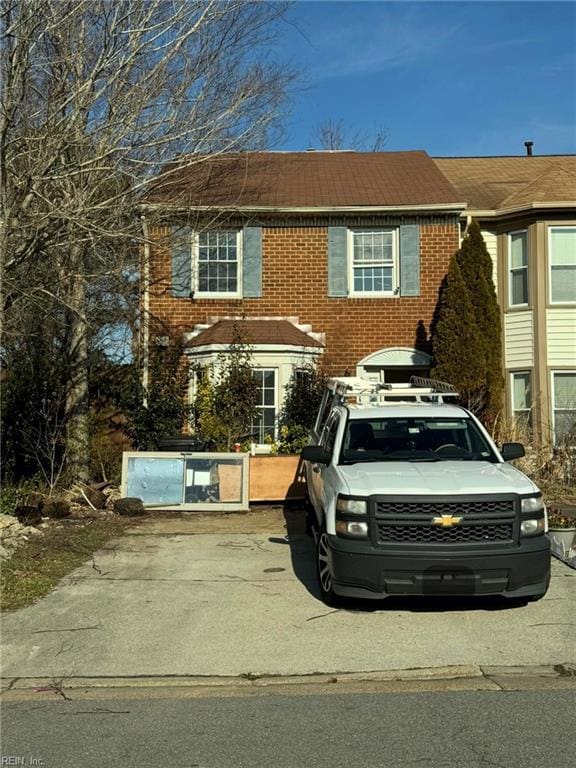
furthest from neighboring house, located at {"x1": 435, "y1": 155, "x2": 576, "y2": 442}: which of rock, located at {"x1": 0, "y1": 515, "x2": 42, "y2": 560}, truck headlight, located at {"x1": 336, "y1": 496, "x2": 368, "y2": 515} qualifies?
rock, located at {"x1": 0, "y1": 515, "x2": 42, "y2": 560}

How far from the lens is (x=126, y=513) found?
11.5m

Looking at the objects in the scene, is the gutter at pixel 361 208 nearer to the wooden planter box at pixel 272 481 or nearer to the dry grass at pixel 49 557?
the wooden planter box at pixel 272 481

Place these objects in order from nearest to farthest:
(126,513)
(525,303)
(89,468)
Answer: (126,513)
(89,468)
(525,303)

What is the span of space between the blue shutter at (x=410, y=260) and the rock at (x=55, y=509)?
8433 mm

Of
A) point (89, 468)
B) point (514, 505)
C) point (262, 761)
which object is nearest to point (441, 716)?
point (262, 761)

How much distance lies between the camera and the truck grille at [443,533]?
6.18 metres

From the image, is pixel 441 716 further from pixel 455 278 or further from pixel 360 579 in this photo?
pixel 455 278

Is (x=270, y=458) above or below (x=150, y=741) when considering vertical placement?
above

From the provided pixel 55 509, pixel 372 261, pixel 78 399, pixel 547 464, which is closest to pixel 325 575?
pixel 55 509

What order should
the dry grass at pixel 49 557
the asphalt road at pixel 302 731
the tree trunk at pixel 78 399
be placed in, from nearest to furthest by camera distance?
1. the asphalt road at pixel 302 731
2. the dry grass at pixel 49 557
3. the tree trunk at pixel 78 399

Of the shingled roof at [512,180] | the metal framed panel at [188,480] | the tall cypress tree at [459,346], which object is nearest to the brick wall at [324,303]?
the tall cypress tree at [459,346]

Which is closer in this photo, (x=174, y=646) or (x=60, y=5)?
(x=174, y=646)

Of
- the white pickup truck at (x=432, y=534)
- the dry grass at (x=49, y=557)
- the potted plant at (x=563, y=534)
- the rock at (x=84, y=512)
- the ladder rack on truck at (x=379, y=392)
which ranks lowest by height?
the dry grass at (x=49, y=557)

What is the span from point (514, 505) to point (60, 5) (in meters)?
7.72
